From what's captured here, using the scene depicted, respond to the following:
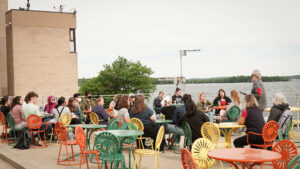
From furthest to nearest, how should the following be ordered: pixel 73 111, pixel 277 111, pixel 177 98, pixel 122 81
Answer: pixel 122 81 < pixel 177 98 < pixel 73 111 < pixel 277 111

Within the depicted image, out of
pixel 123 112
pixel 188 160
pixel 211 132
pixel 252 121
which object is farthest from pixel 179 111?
pixel 188 160

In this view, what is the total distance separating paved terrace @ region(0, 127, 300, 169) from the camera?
776 cm

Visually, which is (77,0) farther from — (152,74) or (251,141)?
(152,74)

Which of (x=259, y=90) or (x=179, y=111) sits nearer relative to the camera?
(x=179, y=111)

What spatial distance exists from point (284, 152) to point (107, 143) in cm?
271

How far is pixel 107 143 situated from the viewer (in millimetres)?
6031

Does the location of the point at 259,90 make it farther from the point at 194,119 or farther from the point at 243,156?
the point at 243,156

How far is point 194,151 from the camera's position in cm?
543

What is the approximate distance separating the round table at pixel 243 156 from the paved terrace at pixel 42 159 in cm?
248

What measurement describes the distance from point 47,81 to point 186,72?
48372mm

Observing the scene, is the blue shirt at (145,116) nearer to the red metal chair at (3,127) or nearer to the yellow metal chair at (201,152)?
the yellow metal chair at (201,152)

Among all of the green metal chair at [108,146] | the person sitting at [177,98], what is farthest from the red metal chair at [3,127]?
the person sitting at [177,98]

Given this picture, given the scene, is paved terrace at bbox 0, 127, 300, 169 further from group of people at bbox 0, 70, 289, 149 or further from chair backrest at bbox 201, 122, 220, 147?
chair backrest at bbox 201, 122, 220, 147

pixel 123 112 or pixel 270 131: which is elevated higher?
pixel 123 112
